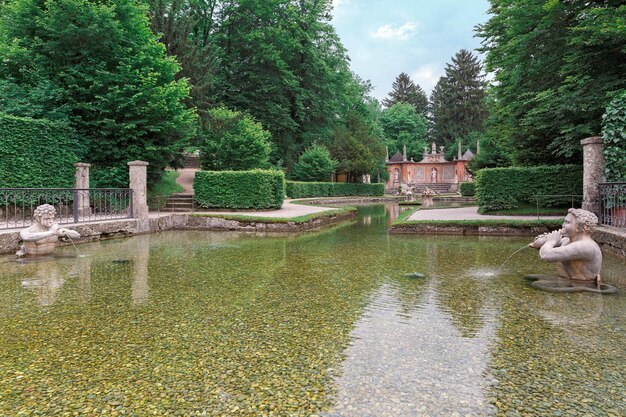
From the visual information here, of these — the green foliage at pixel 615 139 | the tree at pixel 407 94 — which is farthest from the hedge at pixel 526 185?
the tree at pixel 407 94

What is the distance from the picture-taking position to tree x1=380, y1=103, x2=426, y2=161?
6009 cm

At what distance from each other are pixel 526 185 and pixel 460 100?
53281mm

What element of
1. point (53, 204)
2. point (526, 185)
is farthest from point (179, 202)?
point (526, 185)

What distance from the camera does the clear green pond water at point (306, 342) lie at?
2471 millimetres

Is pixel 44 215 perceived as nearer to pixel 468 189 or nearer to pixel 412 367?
pixel 412 367

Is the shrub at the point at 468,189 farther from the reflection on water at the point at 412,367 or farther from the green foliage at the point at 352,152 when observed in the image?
the reflection on water at the point at 412,367

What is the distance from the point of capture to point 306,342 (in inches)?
135

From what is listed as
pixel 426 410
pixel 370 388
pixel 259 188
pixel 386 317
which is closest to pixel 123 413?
pixel 370 388

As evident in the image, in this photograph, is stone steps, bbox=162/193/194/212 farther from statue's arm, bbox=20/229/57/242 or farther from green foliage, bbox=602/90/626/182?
green foliage, bbox=602/90/626/182

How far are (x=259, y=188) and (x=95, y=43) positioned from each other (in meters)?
7.92

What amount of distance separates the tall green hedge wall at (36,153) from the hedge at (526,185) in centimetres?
1463

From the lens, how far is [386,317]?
13.5ft

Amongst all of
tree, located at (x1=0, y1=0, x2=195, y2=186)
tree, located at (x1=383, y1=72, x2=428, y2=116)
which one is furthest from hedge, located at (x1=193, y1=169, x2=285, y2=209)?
tree, located at (x1=383, y1=72, x2=428, y2=116)

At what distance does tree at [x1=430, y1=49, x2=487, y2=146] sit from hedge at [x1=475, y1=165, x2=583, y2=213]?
48353 millimetres
